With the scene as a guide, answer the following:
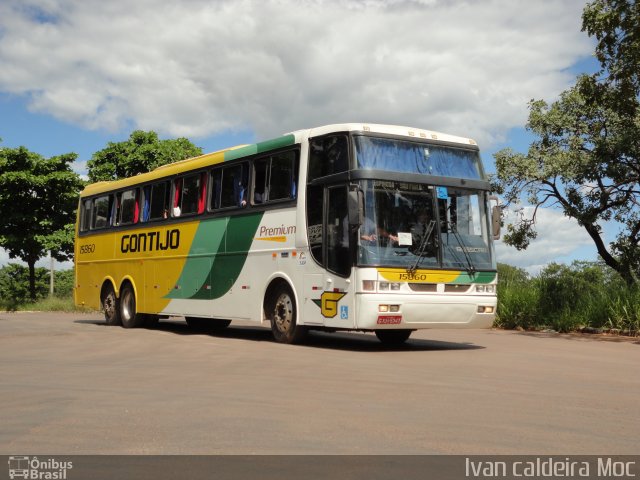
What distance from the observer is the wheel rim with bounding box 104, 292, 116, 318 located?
71.4 feet

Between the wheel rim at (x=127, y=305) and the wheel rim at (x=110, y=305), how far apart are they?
0.47m

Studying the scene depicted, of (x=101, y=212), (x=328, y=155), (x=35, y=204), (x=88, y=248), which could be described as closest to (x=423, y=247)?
(x=328, y=155)

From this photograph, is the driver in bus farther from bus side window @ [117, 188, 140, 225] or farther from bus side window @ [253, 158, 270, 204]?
bus side window @ [117, 188, 140, 225]

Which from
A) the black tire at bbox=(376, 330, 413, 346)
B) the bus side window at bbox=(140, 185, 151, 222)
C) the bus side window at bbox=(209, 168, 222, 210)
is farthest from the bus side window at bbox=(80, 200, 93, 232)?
the black tire at bbox=(376, 330, 413, 346)

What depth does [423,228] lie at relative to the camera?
13570mm

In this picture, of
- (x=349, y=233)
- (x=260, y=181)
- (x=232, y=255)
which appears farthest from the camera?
(x=232, y=255)

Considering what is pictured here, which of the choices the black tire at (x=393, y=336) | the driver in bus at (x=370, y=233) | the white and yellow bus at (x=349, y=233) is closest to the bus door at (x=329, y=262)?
the white and yellow bus at (x=349, y=233)

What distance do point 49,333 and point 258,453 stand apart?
12998mm

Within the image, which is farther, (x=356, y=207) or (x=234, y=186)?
(x=234, y=186)

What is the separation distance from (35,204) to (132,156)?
6.06m

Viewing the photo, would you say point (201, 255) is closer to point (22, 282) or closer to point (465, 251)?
point (465, 251)

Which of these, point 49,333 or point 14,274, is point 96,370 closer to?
point 49,333

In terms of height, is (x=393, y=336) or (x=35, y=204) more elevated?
(x=35, y=204)

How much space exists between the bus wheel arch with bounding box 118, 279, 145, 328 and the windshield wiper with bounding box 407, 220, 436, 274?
944cm
